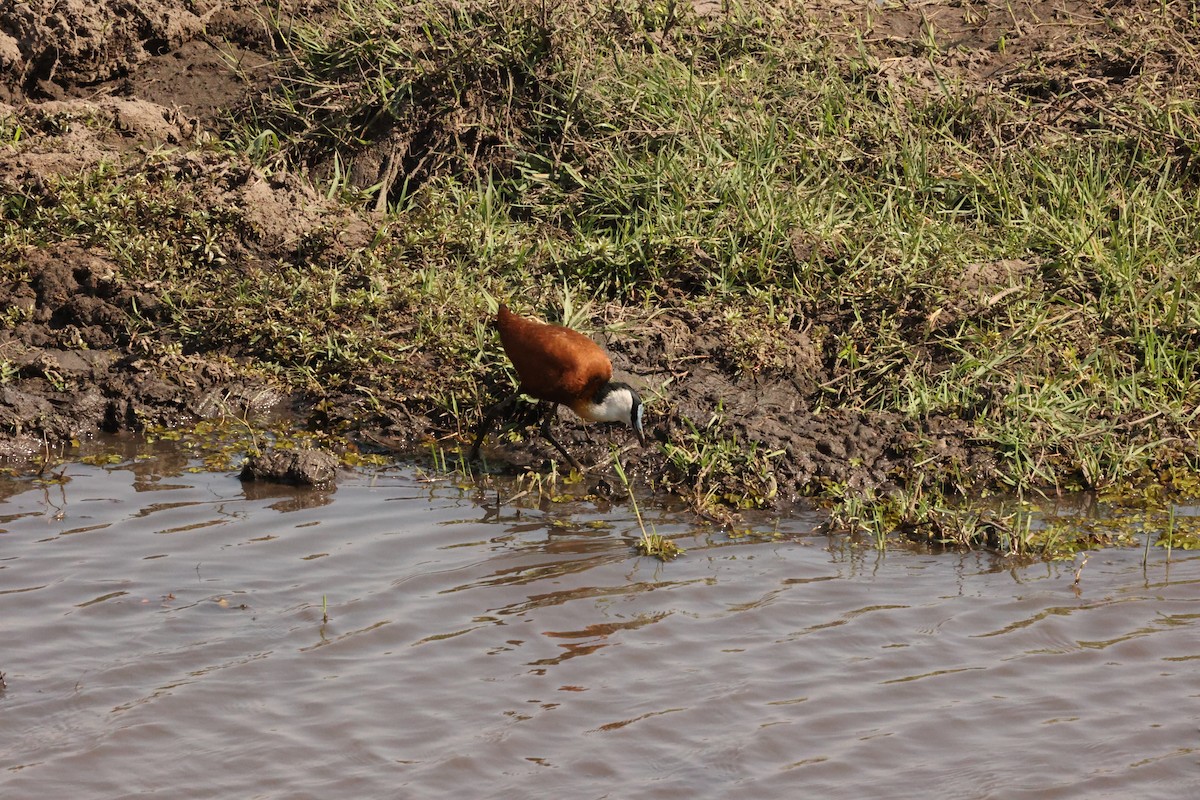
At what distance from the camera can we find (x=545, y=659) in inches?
175

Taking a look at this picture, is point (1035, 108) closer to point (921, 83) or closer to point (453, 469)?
point (921, 83)

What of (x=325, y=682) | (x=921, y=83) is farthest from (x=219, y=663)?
(x=921, y=83)

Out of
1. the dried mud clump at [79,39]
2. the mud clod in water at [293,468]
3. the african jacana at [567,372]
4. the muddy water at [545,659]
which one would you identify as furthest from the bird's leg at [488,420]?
the dried mud clump at [79,39]

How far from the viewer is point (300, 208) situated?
7.32 meters

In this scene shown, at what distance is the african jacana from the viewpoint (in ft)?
19.5

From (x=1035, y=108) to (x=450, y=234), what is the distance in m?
3.46

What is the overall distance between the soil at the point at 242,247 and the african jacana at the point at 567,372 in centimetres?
26

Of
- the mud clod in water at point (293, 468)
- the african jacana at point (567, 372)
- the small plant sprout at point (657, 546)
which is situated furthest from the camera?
the african jacana at point (567, 372)

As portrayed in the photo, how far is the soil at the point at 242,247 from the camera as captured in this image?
609 cm

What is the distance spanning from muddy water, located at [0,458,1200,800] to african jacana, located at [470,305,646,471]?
1.84 feet

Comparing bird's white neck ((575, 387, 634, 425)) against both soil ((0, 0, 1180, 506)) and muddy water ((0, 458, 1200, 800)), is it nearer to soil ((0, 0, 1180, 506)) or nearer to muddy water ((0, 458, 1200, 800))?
soil ((0, 0, 1180, 506))

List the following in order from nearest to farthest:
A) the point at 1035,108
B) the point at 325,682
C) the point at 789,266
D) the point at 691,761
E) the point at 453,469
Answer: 1. the point at 691,761
2. the point at 325,682
3. the point at 453,469
4. the point at 789,266
5. the point at 1035,108

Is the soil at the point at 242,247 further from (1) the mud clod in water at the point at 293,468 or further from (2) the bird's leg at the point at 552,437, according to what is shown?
(1) the mud clod in water at the point at 293,468

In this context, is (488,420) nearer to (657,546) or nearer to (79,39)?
(657,546)
